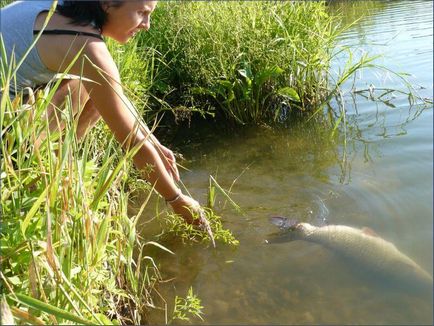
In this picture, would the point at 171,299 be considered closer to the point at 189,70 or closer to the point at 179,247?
the point at 179,247

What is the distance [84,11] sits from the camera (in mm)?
1903

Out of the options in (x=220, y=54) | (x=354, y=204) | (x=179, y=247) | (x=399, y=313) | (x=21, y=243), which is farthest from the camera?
(x=220, y=54)

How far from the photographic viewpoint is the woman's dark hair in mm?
1892

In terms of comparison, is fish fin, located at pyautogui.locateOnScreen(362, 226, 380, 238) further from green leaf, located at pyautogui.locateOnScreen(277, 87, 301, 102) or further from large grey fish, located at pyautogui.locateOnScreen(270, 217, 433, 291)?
green leaf, located at pyautogui.locateOnScreen(277, 87, 301, 102)

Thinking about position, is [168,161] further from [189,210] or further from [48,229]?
[48,229]

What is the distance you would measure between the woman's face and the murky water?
121cm

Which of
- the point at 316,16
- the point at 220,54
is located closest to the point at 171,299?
the point at 220,54

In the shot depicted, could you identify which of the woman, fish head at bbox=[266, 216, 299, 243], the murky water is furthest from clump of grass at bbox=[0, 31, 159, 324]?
fish head at bbox=[266, 216, 299, 243]

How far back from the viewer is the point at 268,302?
210cm

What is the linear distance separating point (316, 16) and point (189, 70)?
132cm

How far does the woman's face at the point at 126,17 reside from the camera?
6.18 ft

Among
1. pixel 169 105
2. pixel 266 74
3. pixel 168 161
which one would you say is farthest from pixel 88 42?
pixel 266 74

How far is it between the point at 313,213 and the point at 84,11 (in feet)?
5.79

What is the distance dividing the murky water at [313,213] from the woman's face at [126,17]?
121cm
